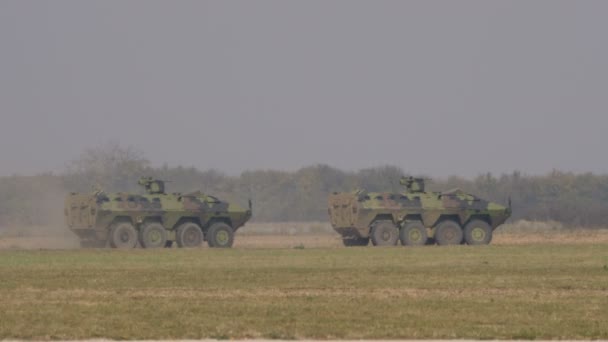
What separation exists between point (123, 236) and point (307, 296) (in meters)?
23.8

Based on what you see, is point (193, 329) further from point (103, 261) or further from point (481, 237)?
point (481, 237)

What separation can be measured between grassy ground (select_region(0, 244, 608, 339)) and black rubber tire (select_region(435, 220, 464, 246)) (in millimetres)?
9169

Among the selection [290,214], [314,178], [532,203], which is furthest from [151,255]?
[314,178]

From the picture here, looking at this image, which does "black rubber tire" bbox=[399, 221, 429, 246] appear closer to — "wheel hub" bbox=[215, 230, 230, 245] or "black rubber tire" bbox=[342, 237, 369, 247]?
"black rubber tire" bbox=[342, 237, 369, 247]

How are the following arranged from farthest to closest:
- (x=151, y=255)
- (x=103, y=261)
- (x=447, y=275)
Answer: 1. (x=151, y=255)
2. (x=103, y=261)
3. (x=447, y=275)

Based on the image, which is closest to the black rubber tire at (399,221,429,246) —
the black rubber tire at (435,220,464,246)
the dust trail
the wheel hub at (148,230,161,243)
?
the black rubber tire at (435,220,464,246)

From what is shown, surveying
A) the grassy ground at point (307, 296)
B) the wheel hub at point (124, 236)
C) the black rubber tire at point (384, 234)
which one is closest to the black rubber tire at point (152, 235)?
the wheel hub at point (124, 236)

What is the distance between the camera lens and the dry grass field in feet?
60.0

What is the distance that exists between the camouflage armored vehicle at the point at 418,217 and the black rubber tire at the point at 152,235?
646 cm

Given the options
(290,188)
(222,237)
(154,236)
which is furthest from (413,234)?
(290,188)

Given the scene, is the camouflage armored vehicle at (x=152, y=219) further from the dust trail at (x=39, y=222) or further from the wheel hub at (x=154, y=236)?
the dust trail at (x=39, y=222)

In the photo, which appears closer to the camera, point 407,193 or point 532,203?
point 407,193

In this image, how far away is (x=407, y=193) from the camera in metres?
49.1

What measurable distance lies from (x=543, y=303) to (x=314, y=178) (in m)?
82.7
